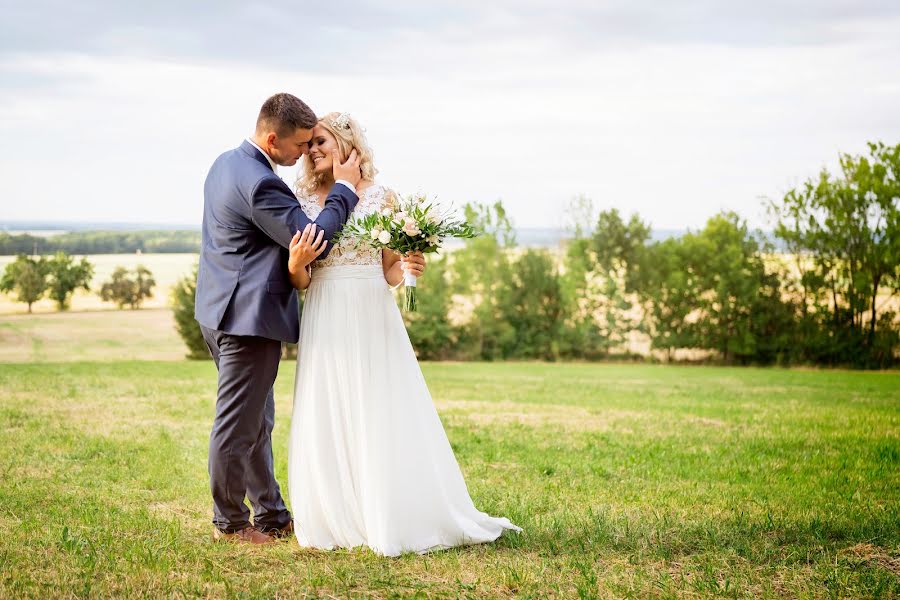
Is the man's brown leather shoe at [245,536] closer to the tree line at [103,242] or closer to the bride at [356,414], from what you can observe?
the bride at [356,414]

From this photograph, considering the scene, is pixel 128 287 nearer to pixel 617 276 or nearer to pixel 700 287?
pixel 617 276

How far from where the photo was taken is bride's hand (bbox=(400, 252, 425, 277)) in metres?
4.99

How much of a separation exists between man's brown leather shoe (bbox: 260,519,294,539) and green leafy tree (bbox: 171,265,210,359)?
20.4 m

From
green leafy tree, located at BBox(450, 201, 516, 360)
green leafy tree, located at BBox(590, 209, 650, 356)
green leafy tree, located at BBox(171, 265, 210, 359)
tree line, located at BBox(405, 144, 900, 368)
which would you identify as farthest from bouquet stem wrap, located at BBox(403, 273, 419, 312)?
green leafy tree, located at BBox(590, 209, 650, 356)

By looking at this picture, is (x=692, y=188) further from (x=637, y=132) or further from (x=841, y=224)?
(x=841, y=224)

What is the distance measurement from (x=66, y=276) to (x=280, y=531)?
19980 millimetres

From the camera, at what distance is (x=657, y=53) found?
80.5 feet

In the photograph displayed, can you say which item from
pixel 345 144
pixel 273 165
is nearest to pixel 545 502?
pixel 345 144

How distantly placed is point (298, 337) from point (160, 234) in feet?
71.8

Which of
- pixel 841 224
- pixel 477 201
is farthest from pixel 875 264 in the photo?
pixel 477 201

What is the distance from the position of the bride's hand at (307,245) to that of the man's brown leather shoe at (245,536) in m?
1.68

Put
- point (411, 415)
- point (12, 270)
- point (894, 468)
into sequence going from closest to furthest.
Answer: point (411, 415)
point (894, 468)
point (12, 270)

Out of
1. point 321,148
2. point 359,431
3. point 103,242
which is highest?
point 103,242

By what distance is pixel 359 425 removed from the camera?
5.05 meters
